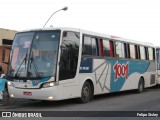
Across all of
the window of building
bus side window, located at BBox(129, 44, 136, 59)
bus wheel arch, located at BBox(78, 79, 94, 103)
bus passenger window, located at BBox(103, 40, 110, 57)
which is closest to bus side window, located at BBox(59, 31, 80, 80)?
bus wheel arch, located at BBox(78, 79, 94, 103)

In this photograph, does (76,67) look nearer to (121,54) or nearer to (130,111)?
(130,111)

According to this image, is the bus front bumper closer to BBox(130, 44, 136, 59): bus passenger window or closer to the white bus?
the white bus

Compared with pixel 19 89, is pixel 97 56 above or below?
above

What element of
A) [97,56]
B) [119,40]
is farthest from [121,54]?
[97,56]

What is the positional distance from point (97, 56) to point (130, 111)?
4174 millimetres

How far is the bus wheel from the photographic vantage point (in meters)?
15.6

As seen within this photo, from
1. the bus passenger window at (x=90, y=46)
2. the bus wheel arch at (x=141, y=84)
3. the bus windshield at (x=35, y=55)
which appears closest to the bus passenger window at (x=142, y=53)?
the bus wheel arch at (x=141, y=84)

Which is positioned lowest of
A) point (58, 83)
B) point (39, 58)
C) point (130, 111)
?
point (130, 111)

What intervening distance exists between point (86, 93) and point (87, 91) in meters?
0.12

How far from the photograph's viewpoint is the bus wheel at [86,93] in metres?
15.6

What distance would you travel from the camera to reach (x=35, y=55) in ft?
47.2

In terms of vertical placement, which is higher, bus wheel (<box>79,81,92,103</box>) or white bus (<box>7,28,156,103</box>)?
white bus (<box>7,28,156,103</box>)

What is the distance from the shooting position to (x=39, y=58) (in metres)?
14.3

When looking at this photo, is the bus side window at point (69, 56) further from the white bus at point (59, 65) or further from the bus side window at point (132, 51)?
the bus side window at point (132, 51)
